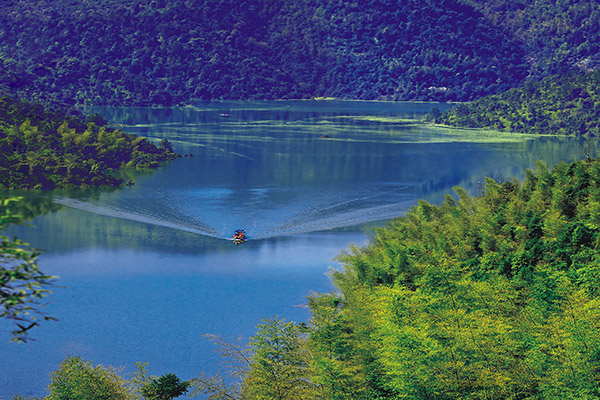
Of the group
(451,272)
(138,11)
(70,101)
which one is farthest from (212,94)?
(451,272)

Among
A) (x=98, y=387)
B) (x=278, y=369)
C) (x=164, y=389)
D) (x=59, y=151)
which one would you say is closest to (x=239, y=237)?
(x=164, y=389)

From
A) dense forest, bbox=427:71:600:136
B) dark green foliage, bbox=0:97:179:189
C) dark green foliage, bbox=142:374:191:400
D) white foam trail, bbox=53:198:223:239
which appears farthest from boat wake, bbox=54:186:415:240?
dense forest, bbox=427:71:600:136

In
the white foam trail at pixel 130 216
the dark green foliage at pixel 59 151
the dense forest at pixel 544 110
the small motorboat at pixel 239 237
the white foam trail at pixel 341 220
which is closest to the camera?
the small motorboat at pixel 239 237

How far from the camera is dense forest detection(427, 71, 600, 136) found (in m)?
124

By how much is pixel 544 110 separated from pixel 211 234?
89.2m

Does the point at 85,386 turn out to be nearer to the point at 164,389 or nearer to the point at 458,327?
the point at 164,389

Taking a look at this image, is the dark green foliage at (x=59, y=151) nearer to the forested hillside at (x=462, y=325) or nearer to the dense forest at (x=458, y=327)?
the forested hillside at (x=462, y=325)

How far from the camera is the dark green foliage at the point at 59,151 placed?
71125mm

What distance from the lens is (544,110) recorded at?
129000 mm

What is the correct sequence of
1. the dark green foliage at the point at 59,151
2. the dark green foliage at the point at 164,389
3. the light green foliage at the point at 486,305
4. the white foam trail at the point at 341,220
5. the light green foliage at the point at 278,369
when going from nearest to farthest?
the light green foliage at the point at 486,305, the light green foliage at the point at 278,369, the dark green foliage at the point at 164,389, the white foam trail at the point at 341,220, the dark green foliage at the point at 59,151

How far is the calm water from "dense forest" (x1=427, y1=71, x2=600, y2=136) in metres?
16.9

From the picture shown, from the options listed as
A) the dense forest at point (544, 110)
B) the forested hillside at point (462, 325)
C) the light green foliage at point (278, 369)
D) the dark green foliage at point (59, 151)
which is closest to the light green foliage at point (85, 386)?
the forested hillside at point (462, 325)

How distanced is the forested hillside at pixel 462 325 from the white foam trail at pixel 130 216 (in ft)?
63.4

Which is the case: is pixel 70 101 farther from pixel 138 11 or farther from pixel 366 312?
pixel 366 312
